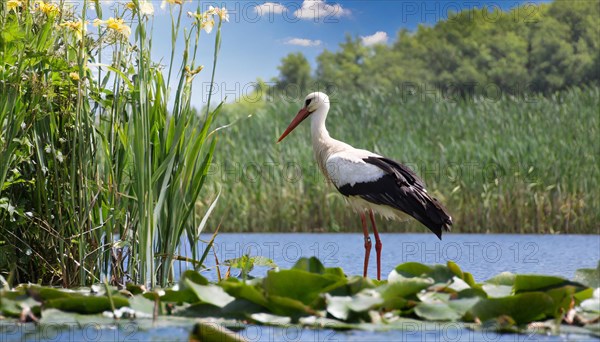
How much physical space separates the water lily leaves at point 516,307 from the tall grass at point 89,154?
6.83 feet

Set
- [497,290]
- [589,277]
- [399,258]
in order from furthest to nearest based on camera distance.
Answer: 1. [399,258]
2. [589,277]
3. [497,290]

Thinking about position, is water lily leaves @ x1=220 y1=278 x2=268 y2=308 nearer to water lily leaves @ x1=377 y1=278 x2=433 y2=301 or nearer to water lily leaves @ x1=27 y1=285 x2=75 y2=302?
water lily leaves @ x1=377 y1=278 x2=433 y2=301

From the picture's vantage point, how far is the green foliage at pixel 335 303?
426cm

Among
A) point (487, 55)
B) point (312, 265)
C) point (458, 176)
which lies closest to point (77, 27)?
point (312, 265)

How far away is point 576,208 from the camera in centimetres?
1312

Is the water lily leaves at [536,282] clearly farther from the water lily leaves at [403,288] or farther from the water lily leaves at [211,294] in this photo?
the water lily leaves at [211,294]

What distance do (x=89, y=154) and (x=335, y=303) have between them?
2.16 metres

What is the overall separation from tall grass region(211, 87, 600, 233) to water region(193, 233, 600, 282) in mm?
421

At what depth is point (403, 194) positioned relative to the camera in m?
6.59

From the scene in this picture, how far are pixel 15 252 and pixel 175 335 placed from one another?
206 cm

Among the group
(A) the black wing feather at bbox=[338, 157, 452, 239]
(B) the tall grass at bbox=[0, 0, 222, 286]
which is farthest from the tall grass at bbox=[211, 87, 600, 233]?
(B) the tall grass at bbox=[0, 0, 222, 286]

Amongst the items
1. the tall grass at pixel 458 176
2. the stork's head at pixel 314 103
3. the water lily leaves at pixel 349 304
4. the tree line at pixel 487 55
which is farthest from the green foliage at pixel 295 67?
the water lily leaves at pixel 349 304

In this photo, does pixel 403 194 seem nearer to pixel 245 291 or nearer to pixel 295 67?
pixel 245 291

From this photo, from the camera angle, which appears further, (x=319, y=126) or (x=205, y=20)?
(x=319, y=126)
